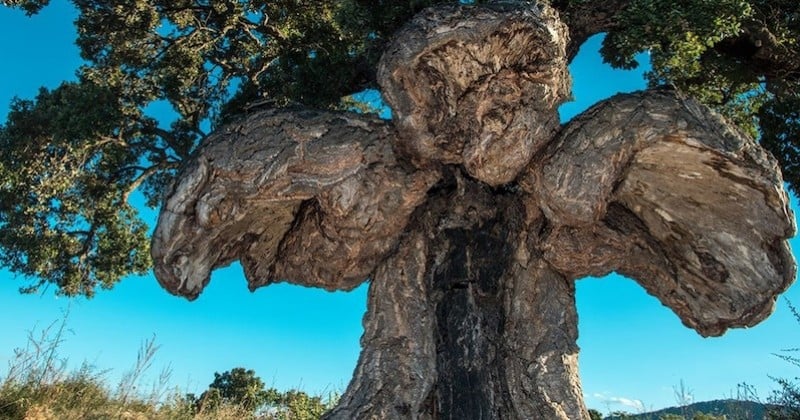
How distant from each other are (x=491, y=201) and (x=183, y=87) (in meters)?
5.16

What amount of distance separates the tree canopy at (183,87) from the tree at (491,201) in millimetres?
97

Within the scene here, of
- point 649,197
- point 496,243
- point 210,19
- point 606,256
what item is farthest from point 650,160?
point 210,19

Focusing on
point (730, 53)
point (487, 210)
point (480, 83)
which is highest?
point (730, 53)

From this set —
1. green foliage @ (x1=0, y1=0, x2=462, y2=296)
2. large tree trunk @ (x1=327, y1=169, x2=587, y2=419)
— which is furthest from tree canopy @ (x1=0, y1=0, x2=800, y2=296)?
large tree trunk @ (x1=327, y1=169, x2=587, y2=419)

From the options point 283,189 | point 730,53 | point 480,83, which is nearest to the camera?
point 480,83

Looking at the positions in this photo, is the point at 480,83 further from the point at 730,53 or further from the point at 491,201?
the point at 730,53

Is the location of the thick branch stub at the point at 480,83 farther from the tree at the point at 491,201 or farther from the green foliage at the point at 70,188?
the green foliage at the point at 70,188

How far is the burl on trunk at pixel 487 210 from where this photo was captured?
18.1 feet

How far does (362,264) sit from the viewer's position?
21.4 ft

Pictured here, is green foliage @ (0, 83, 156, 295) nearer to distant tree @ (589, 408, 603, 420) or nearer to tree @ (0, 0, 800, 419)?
tree @ (0, 0, 800, 419)

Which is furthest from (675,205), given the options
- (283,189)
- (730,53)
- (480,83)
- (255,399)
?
(255,399)

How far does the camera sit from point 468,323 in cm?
609

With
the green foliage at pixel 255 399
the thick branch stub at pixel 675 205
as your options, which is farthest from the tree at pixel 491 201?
the green foliage at pixel 255 399

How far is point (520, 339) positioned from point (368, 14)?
11.3ft
